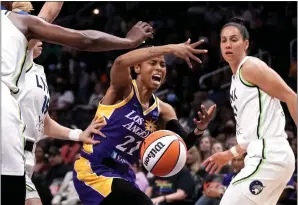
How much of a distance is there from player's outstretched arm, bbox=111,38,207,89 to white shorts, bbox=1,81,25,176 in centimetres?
119

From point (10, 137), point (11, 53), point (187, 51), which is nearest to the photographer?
point (10, 137)

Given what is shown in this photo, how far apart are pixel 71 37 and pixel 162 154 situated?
1574 millimetres

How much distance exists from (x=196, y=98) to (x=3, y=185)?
8478 millimetres

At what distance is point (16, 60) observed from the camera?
3965 mm

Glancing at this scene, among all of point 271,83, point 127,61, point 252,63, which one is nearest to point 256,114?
point 271,83

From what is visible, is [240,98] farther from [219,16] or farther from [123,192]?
[219,16]

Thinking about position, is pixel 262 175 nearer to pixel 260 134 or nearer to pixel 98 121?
pixel 260 134

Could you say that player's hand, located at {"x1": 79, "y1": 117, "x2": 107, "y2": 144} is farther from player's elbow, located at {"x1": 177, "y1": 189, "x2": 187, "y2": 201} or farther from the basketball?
player's elbow, located at {"x1": 177, "y1": 189, "x2": 187, "y2": 201}

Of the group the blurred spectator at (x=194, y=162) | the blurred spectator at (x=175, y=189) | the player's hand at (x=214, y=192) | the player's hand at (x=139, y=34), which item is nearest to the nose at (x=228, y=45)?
the player's hand at (x=139, y=34)

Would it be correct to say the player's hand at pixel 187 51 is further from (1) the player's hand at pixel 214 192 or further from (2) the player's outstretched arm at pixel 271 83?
(1) the player's hand at pixel 214 192

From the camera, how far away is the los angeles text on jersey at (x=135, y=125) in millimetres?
5594

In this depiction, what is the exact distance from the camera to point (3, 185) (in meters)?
3.66

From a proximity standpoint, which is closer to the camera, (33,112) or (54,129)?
(33,112)

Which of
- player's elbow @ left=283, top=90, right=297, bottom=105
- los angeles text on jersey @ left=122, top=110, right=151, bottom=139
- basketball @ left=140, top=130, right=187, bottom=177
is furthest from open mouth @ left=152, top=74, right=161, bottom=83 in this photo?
player's elbow @ left=283, top=90, right=297, bottom=105
